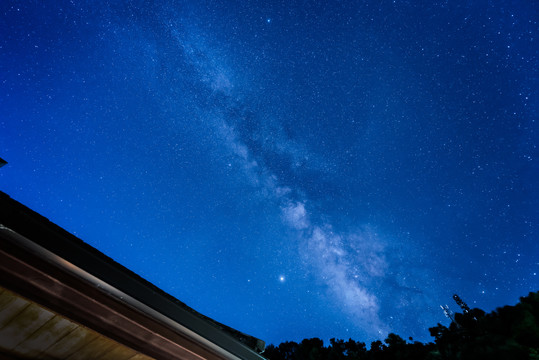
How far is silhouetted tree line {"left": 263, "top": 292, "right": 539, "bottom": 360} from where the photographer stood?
26.4 feet

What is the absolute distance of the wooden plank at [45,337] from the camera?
189 centimetres

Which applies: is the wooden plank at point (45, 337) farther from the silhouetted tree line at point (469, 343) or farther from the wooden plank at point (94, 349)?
the silhouetted tree line at point (469, 343)

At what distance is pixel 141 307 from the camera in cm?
187

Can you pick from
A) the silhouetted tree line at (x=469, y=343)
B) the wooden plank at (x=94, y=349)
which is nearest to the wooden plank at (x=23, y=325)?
the wooden plank at (x=94, y=349)

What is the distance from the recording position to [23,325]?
6.16ft

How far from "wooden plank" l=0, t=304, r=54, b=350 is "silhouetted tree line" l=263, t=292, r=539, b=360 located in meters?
10.0

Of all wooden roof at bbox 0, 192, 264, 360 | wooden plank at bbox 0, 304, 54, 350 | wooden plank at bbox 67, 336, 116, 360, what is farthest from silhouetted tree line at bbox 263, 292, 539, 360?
wooden plank at bbox 0, 304, 54, 350

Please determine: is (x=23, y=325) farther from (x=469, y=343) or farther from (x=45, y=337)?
(x=469, y=343)

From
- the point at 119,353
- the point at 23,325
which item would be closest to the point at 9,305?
the point at 23,325

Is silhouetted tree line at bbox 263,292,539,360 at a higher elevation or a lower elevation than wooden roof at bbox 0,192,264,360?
higher

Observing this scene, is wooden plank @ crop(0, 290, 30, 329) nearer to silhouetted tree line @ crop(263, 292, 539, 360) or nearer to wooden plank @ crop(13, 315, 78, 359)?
wooden plank @ crop(13, 315, 78, 359)

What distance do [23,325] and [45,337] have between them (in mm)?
172

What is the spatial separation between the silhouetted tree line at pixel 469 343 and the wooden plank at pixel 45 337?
Answer: 9893mm

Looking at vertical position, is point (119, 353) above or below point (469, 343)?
below
